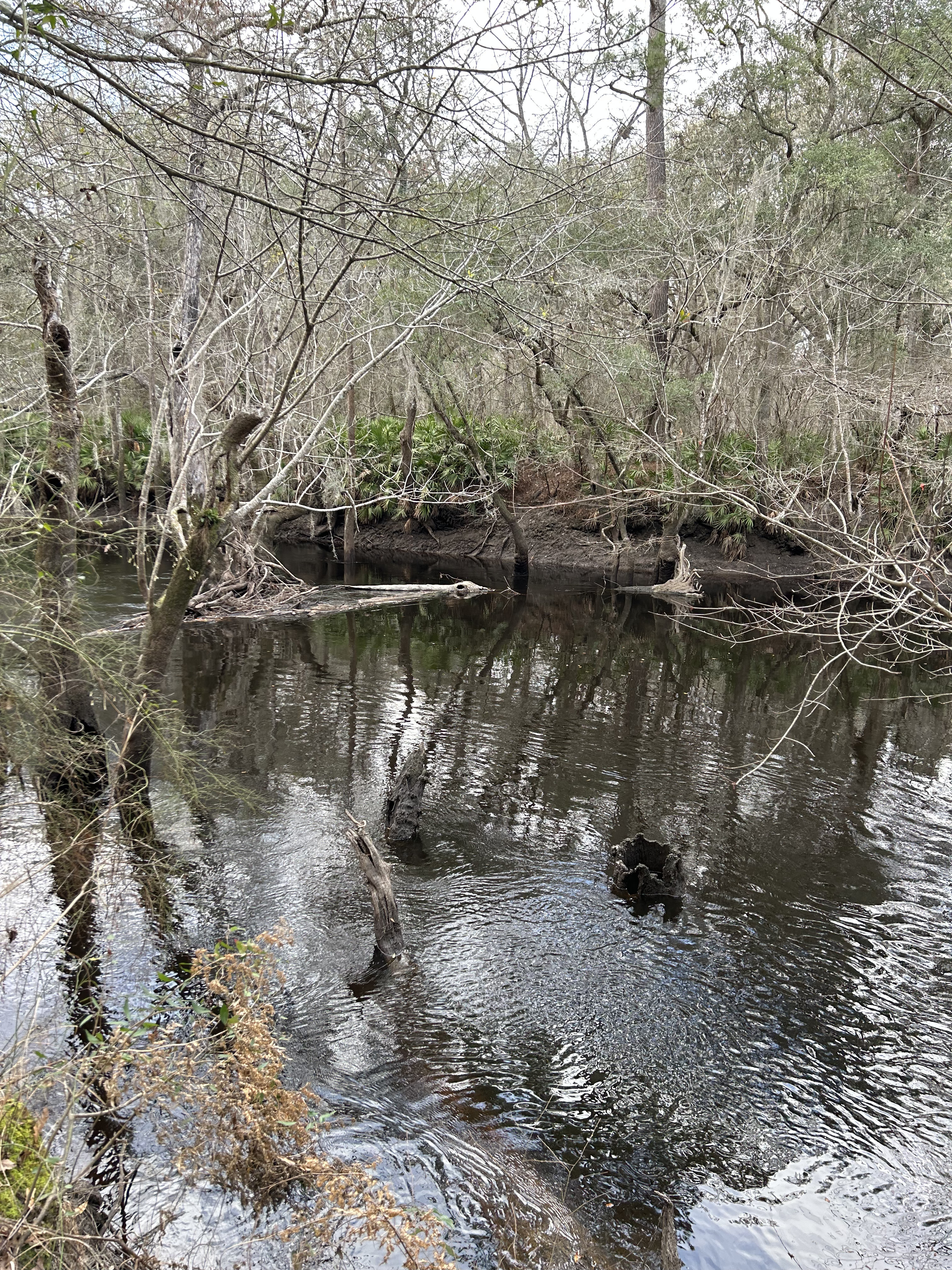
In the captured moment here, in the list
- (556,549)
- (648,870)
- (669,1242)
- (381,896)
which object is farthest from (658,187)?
(669,1242)

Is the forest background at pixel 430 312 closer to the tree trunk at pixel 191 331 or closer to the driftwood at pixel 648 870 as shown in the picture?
the tree trunk at pixel 191 331

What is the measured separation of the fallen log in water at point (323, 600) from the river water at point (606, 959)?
14.2ft

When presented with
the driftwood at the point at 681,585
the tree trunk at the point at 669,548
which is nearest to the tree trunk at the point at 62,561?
the driftwood at the point at 681,585

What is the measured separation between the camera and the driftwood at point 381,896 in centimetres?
663

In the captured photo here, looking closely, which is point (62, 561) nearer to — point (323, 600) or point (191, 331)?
point (191, 331)

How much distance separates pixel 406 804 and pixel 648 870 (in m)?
2.41

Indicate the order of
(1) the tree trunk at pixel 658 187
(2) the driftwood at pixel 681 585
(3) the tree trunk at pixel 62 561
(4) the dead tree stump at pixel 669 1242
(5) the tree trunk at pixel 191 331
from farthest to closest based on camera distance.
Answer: (2) the driftwood at pixel 681 585, (1) the tree trunk at pixel 658 187, (3) the tree trunk at pixel 62 561, (5) the tree trunk at pixel 191 331, (4) the dead tree stump at pixel 669 1242

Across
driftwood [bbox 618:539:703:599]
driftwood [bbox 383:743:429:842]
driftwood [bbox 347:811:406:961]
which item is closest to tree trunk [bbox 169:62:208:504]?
driftwood [bbox 383:743:429:842]

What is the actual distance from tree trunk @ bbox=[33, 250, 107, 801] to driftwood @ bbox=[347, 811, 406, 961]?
2151 millimetres

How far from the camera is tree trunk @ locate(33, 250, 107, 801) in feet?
23.4

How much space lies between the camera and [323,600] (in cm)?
2098

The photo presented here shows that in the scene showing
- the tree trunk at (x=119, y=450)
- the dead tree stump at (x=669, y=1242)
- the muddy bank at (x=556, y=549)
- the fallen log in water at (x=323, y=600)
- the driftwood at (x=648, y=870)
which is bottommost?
the dead tree stump at (x=669, y=1242)

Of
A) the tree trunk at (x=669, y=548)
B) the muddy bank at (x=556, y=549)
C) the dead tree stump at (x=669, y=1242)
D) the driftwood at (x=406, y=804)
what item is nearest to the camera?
the dead tree stump at (x=669, y=1242)

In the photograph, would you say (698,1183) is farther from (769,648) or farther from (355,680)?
(769,648)
